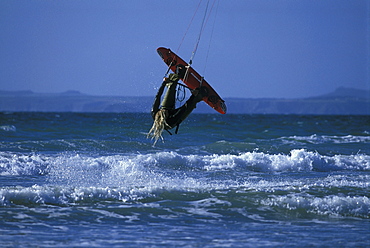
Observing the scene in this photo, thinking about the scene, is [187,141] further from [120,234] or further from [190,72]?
[120,234]

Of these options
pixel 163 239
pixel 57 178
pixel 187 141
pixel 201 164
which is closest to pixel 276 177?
pixel 201 164

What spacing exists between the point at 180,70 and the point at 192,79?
911mm

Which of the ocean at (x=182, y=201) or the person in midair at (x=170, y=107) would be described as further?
the person in midair at (x=170, y=107)

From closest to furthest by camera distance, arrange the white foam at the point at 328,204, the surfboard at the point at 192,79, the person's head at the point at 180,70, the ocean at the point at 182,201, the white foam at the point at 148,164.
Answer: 1. the ocean at the point at 182,201
2. the white foam at the point at 328,204
3. the person's head at the point at 180,70
4. the surfboard at the point at 192,79
5. the white foam at the point at 148,164

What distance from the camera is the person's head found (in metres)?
11.3

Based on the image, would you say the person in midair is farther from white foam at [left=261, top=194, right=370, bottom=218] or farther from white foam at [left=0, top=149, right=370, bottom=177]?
white foam at [left=0, top=149, right=370, bottom=177]

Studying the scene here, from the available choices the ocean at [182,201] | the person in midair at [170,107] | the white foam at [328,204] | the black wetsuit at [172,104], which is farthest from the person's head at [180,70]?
the white foam at [328,204]

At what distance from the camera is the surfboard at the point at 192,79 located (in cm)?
1217

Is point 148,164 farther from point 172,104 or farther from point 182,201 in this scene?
point 182,201

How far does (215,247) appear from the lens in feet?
24.8

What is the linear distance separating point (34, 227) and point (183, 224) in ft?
8.10

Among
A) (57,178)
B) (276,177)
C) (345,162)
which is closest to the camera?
(57,178)

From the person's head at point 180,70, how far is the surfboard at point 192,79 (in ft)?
1.56

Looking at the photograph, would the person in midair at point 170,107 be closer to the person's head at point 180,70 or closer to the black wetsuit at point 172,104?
the black wetsuit at point 172,104
